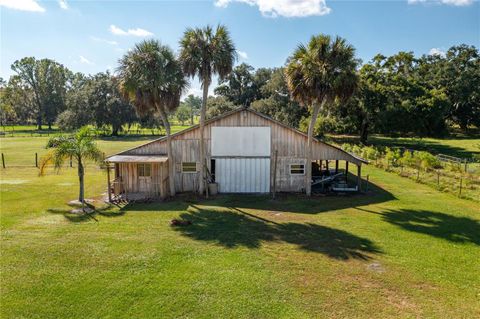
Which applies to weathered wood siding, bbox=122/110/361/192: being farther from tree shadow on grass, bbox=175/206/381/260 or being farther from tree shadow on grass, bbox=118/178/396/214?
tree shadow on grass, bbox=175/206/381/260

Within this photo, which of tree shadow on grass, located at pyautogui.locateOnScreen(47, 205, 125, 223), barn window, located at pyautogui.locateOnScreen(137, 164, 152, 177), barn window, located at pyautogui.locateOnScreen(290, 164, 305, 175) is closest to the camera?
tree shadow on grass, located at pyautogui.locateOnScreen(47, 205, 125, 223)

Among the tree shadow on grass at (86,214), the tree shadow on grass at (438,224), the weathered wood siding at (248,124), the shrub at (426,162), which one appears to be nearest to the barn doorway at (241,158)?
the weathered wood siding at (248,124)

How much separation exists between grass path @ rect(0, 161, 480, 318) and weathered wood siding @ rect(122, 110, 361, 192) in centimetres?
330

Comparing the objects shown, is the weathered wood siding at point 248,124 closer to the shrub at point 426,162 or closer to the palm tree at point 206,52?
the palm tree at point 206,52

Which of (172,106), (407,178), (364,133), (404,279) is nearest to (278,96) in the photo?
(364,133)

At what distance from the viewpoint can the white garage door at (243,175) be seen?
65.5ft

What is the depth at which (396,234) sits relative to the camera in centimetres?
1268

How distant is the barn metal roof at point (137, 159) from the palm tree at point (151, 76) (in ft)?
6.45

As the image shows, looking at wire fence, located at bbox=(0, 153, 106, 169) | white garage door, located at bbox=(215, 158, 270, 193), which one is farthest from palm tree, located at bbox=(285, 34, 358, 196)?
wire fence, located at bbox=(0, 153, 106, 169)

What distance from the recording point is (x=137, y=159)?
18172 millimetres

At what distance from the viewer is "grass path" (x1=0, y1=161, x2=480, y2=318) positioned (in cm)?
775

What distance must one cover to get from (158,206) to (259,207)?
5.16 metres

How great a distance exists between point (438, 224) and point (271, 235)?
724cm

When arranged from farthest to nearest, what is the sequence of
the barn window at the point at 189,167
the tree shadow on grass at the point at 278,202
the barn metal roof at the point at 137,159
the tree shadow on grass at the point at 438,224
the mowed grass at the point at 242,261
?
the barn window at the point at 189,167, the barn metal roof at the point at 137,159, the tree shadow on grass at the point at 278,202, the tree shadow on grass at the point at 438,224, the mowed grass at the point at 242,261
